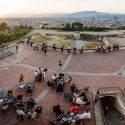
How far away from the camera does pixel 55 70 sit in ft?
100

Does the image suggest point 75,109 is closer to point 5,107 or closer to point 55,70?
point 5,107

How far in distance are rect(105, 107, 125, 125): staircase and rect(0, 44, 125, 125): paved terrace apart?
257 cm

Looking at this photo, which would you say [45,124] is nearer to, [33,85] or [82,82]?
[33,85]

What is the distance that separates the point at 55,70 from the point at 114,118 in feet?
32.3

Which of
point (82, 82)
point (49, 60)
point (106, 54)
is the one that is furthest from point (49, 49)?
point (82, 82)

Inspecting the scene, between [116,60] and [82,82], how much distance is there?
9654 millimetres

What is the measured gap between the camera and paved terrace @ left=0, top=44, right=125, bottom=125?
22.5 metres

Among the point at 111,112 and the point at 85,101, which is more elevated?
the point at 85,101

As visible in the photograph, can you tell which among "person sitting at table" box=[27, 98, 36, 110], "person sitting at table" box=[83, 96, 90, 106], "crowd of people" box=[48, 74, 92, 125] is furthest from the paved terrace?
"person sitting at table" box=[83, 96, 90, 106]

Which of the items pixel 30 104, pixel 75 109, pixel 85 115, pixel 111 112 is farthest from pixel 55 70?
pixel 85 115

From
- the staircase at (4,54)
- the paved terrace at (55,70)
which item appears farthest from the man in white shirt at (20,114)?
the staircase at (4,54)

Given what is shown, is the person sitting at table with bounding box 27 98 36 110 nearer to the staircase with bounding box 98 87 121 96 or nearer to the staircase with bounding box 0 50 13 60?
the staircase with bounding box 98 87 121 96

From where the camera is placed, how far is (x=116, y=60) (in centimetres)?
3469

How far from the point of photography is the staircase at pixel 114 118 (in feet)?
74.6
